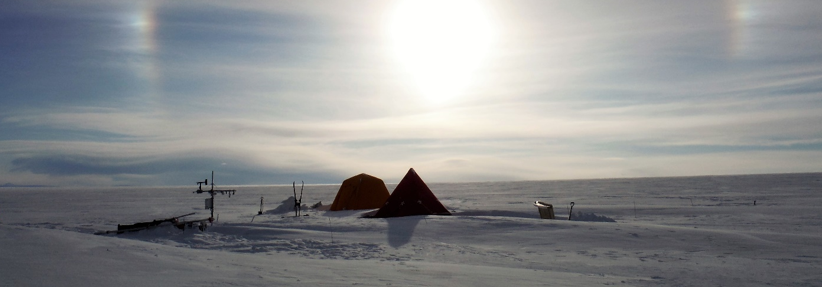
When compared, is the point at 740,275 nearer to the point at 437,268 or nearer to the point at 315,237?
the point at 437,268

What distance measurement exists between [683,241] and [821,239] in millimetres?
4143

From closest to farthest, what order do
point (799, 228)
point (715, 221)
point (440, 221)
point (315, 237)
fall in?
point (315, 237)
point (440, 221)
point (799, 228)
point (715, 221)

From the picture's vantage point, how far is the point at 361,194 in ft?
103

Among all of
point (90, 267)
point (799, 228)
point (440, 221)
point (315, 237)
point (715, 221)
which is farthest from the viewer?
point (715, 221)

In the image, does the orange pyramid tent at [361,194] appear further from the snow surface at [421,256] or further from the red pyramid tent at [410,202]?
the snow surface at [421,256]

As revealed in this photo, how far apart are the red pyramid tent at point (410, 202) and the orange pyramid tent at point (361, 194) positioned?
665cm

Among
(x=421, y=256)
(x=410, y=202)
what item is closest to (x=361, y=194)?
(x=410, y=202)

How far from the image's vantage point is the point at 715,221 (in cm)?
2441

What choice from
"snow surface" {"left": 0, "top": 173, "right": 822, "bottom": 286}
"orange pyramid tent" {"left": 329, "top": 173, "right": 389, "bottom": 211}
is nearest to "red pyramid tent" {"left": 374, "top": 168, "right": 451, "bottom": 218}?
"snow surface" {"left": 0, "top": 173, "right": 822, "bottom": 286}

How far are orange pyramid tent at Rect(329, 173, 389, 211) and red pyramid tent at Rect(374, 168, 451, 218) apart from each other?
6.65 metres

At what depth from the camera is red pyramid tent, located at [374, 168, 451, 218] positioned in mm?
23844

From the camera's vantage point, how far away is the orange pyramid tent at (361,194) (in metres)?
31.3

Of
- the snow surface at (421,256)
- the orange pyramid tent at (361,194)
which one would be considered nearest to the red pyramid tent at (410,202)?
the snow surface at (421,256)

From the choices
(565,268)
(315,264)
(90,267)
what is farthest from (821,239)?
(90,267)
